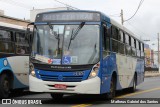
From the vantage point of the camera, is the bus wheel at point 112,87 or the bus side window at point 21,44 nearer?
the bus wheel at point 112,87

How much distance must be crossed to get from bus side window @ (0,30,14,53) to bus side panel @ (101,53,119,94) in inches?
159

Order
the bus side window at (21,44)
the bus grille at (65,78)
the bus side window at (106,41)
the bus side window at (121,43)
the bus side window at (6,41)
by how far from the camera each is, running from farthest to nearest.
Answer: the bus side window at (121,43) < the bus side window at (21,44) < the bus side window at (6,41) < the bus side window at (106,41) < the bus grille at (65,78)

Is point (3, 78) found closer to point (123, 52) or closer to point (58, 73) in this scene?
point (58, 73)

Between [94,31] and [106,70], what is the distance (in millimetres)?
1527

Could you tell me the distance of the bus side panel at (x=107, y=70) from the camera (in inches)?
546

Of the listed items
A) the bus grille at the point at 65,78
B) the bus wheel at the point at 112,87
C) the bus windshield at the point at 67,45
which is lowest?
the bus wheel at the point at 112,87

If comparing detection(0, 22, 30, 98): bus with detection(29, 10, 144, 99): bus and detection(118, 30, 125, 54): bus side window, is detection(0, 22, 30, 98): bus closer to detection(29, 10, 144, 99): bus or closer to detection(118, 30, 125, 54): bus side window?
detection(29, 10, 144, 99): bus

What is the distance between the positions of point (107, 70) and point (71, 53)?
176 centimetres

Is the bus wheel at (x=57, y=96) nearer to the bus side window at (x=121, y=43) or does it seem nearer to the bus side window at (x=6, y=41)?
the bus side window at (x=6, y=41)

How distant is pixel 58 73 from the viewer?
1336cm

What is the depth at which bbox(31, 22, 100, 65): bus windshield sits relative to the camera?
527 inches

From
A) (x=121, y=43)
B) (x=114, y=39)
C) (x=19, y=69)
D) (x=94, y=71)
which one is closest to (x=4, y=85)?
(x=19, y=69)

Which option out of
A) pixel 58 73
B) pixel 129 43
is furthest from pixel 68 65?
pixel 129 43

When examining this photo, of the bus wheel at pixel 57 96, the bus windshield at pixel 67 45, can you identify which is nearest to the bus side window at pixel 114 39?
the bus windshield at pixel 67 45
